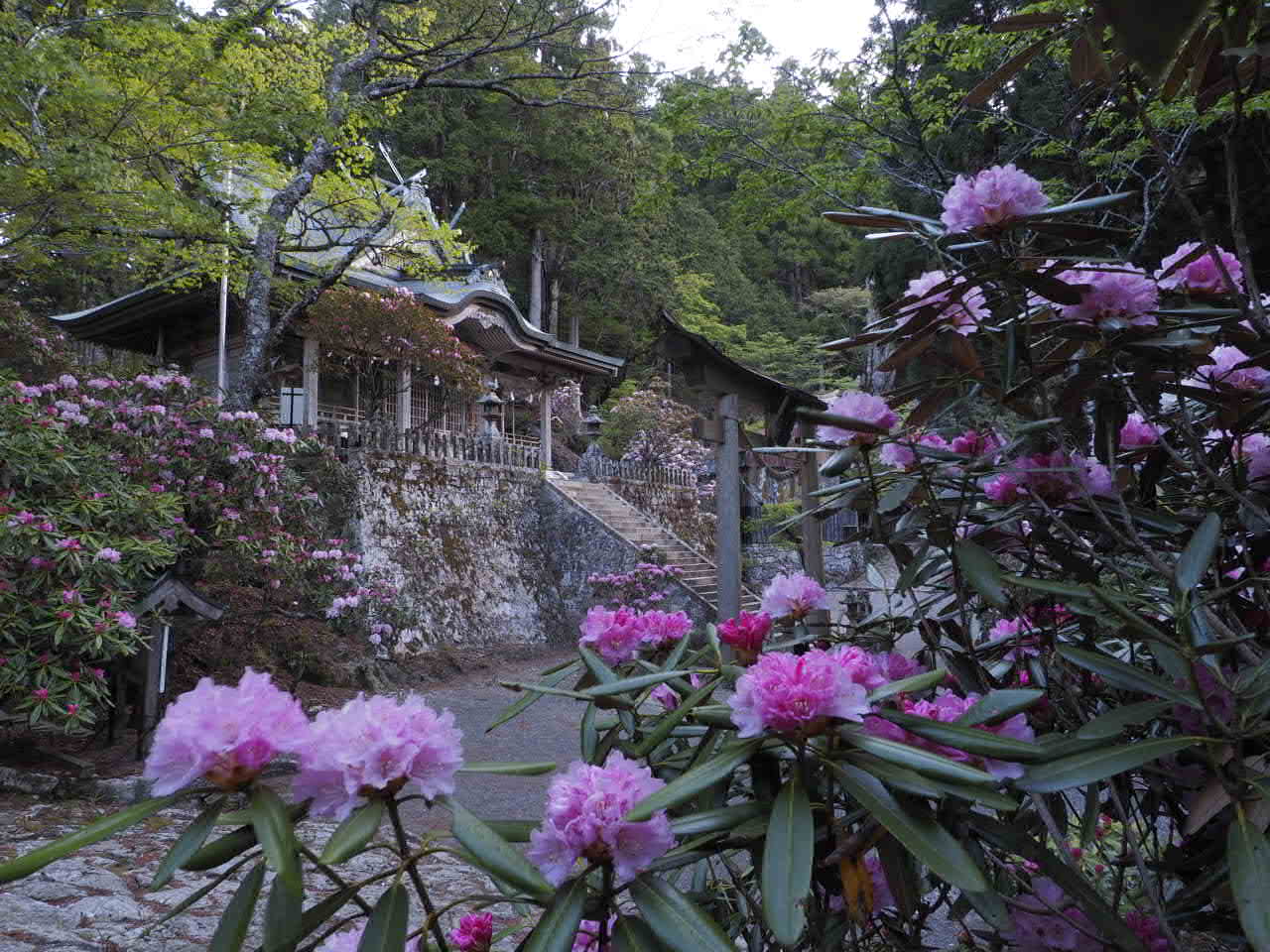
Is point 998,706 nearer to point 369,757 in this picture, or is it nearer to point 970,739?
point 970,739

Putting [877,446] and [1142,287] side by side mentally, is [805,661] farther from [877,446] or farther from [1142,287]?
[1142,287]

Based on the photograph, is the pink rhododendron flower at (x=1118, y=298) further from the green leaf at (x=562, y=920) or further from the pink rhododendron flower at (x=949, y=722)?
the green leaf at (x=562, y=920)

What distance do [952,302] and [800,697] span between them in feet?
2.52

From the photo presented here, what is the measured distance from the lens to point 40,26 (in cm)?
523

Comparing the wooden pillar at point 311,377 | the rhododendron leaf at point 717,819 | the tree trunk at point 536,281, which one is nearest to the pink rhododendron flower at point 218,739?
the rhododendron leaf at point 717,819

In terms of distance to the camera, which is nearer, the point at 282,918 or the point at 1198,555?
the point at 282,918

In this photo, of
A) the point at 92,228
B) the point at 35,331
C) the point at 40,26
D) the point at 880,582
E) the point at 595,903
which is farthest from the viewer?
the point at 35,331

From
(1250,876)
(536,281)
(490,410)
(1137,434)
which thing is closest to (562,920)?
(1250,876)

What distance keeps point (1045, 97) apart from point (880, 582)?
6762mm

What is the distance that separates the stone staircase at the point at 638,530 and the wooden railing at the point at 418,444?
79 cm

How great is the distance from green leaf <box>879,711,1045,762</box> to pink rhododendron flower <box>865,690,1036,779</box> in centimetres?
3

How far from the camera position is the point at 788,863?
0.73 meters

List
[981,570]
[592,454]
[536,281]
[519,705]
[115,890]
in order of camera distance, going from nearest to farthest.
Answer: [981,570]
[519,705]
[115,890]
[592,454]
[536,281]

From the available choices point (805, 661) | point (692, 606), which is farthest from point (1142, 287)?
point (692, 606)
